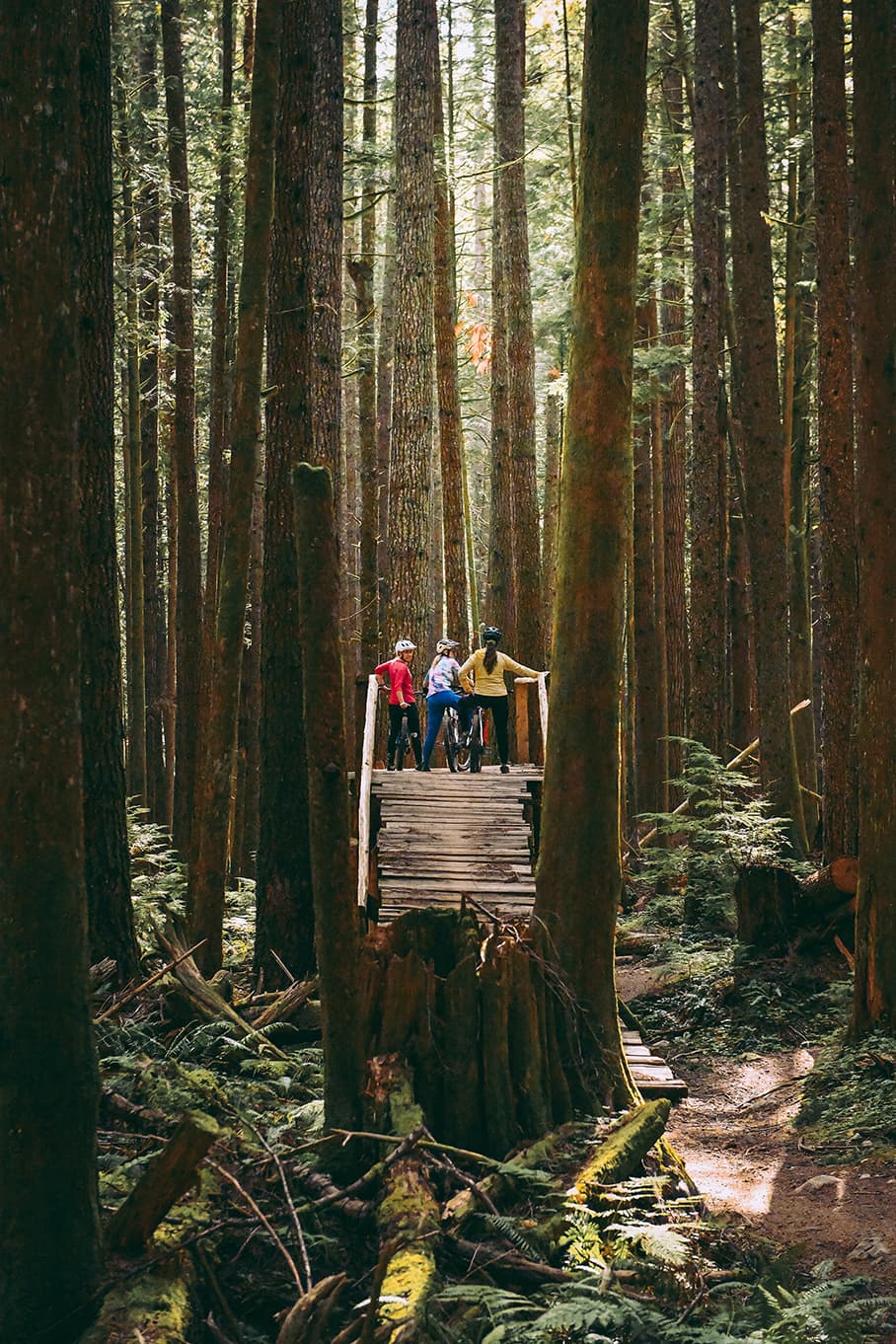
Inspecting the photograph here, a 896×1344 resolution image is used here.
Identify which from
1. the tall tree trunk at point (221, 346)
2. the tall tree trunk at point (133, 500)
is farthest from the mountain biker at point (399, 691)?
the tall tree trunk at point (133, 500)

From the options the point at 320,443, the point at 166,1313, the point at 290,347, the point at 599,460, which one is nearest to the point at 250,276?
the point at 290,347

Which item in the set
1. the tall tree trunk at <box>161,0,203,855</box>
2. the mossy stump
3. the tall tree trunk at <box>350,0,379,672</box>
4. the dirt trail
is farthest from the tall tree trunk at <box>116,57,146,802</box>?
the mossy stump

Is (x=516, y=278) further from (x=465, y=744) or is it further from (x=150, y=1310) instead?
(x=150, y=1310)

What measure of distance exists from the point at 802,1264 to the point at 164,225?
79.1ft

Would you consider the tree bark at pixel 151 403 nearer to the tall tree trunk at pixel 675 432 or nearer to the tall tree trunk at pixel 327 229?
the tall tree trunk at pixel 327 229

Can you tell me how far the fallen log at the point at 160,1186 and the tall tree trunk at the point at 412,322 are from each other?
1178 centimetres

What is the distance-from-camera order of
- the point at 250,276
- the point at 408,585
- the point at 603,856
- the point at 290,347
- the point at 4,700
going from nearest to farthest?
the point at 4,700 → the point at 603,856 → the point at 250,276 → the point at 290,347 → the point at 408,585

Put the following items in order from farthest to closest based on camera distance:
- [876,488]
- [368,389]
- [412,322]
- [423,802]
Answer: [368,389]
[412,322]
[423,802]
[876,488]

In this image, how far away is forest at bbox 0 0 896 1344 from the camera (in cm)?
436

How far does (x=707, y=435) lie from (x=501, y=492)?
12.8ft

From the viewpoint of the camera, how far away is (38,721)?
429 cm

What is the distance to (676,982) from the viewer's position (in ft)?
41.2

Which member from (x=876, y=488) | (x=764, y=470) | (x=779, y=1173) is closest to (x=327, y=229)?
(x=764, y=470)

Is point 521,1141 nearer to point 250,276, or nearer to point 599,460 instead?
point 599,460
